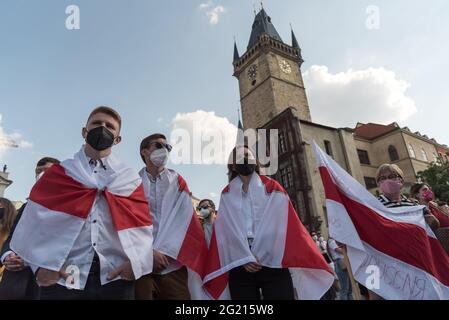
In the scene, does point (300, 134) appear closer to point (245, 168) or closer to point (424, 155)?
point (424, 155)

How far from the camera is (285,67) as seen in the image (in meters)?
44.1

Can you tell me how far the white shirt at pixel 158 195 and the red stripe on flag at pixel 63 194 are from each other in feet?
2.82

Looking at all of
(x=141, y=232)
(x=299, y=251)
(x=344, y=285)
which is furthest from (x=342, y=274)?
(x=141, y=232)

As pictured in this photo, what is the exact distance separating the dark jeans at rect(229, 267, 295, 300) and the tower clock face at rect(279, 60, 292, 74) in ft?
142

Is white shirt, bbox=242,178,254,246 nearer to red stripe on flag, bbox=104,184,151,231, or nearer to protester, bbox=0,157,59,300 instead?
red stripe on flag, bbox=104,184,151,231

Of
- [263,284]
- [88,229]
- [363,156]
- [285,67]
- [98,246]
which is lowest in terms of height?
[263,284]

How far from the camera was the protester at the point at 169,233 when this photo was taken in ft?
9.52

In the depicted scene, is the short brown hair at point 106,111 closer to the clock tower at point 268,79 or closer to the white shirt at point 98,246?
the white shirt at point 98,246

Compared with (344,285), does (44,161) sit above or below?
above

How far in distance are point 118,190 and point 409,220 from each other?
10.00 feet

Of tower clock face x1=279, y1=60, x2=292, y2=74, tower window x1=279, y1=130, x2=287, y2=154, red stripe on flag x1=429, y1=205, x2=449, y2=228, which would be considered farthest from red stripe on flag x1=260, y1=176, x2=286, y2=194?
tower clock face x1=279, y1=60, x2=292, y2=74

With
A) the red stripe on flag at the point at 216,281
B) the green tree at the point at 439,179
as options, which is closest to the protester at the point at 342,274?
the red stripe on flag at the point at 216,281

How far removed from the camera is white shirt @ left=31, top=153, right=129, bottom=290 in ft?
7.11

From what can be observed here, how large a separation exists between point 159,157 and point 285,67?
1730 inches
